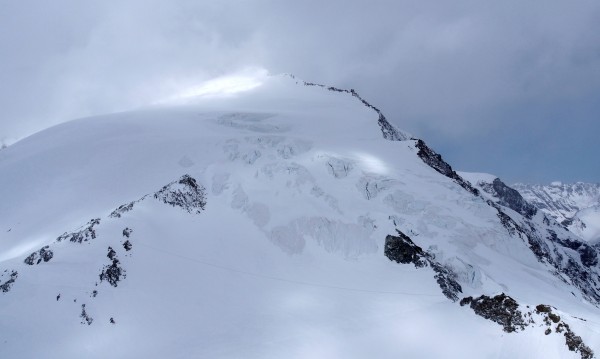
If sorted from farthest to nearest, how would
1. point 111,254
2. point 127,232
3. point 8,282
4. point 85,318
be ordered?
1. point 127,232
2. point 111,254
3. point 8,282
4. point 85,318

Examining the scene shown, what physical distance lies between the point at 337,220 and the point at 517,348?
20274 mm

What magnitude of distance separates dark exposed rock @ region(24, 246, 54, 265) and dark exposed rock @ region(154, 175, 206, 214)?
1178 cm

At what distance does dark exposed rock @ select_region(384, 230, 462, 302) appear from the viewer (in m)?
39.4

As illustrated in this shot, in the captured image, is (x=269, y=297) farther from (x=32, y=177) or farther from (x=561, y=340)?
(x=32, y=177)

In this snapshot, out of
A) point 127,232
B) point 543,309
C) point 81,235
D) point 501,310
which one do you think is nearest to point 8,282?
point 81,235

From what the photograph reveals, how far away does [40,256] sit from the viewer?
3606cm

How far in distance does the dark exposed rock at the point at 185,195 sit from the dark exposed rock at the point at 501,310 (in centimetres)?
2892

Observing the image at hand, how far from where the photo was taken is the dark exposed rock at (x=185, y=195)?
151 ft

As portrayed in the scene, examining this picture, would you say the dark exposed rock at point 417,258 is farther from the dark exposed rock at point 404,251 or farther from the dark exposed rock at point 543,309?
the dark exposed rock at point 543,309

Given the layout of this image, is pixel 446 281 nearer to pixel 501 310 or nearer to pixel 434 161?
pixel 501 310

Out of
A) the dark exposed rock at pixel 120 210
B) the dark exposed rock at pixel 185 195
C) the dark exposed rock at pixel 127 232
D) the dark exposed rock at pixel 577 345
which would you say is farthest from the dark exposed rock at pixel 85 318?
the dark exposed rock at pixel 577 345

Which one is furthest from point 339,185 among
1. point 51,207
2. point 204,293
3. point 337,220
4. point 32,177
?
point 32,177

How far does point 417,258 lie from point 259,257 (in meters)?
15.3

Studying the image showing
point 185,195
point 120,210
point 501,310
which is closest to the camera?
point 501,310
